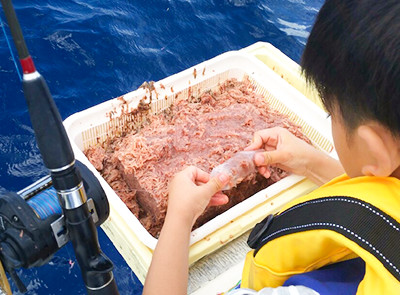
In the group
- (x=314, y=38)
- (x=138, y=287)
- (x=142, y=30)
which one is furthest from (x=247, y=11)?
(x=314, y=38)

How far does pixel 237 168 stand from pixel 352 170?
618mm

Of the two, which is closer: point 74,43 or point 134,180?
point 134,180

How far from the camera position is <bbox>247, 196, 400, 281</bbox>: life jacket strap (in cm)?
77

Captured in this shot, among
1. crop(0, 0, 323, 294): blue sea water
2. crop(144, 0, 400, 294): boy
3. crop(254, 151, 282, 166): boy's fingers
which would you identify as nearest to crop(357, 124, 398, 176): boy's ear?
crop(144, 0, 400, 294): boy

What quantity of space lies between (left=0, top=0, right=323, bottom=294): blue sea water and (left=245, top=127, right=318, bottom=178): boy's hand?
100cm

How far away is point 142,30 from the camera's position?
304cm

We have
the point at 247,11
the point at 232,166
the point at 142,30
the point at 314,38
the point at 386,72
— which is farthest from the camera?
the point at 247,11

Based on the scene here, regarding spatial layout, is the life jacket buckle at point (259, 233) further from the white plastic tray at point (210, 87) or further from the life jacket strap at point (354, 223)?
the white plastic tray at point (210, 87)

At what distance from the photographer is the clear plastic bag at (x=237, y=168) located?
1498 mm

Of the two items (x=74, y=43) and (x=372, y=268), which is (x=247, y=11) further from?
(x=372, y=268)

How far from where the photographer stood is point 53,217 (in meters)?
0.94

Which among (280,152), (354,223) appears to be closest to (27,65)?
(354,223)

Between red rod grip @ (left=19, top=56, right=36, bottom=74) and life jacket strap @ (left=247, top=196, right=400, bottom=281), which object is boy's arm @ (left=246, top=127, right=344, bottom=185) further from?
red rod grip @ (left=19, top=56, right=36, bottom=74)

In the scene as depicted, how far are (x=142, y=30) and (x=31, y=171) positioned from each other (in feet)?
4.62
